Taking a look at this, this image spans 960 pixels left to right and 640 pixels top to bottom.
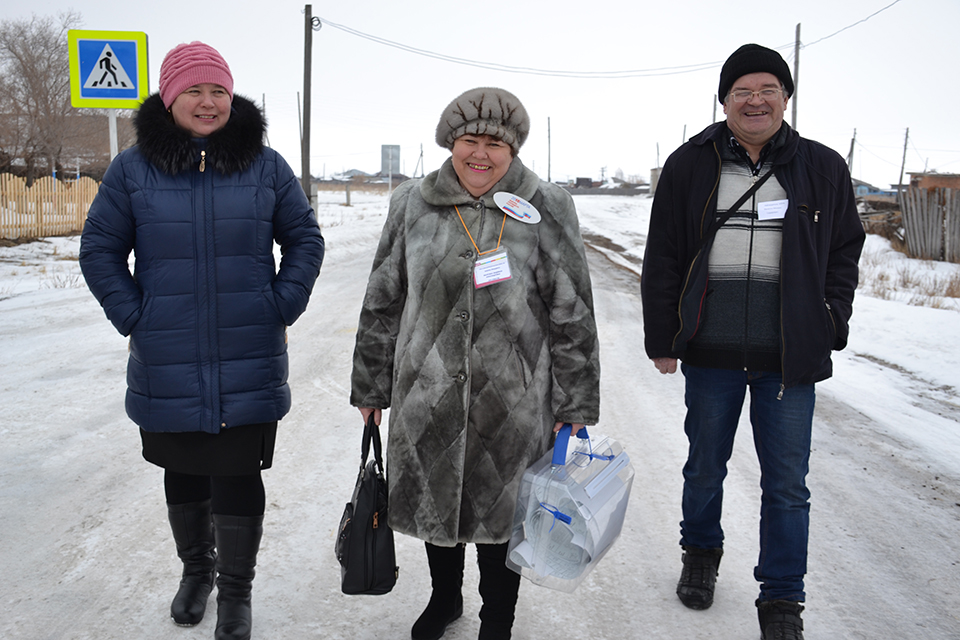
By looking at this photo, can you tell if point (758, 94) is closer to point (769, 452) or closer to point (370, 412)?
point (769, 452)

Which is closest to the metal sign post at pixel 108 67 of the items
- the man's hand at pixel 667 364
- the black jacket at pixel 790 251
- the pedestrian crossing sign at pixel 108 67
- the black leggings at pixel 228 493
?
the pedestrian crossing sign at pixel 108 67

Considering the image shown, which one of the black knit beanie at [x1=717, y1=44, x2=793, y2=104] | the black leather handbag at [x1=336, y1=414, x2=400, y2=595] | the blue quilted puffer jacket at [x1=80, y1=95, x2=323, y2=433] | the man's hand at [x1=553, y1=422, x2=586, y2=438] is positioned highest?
the black knit beanie at [x1=717, y1=44, x2=793, y2=104]

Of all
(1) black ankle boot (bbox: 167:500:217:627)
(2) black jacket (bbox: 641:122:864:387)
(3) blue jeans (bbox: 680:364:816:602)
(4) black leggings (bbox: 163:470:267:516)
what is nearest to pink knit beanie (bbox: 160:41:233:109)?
(4) black leggings (bbox: 163:470:267:516)

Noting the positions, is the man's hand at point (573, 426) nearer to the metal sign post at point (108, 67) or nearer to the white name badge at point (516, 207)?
the white name badge at point (516, 207)

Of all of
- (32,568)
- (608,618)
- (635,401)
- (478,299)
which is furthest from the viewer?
(635,401)

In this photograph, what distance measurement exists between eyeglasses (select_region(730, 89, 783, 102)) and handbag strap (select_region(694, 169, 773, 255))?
0.27 meters

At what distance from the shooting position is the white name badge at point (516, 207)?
2.43 metres

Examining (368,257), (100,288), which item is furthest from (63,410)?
(368,257)

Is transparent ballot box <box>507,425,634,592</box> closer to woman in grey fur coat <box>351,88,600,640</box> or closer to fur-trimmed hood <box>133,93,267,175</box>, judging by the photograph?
Result: woman in grey fur coat <box>351,88,600,640</box>

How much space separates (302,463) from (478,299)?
7.44ft

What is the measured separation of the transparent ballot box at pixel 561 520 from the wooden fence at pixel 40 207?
14787mm

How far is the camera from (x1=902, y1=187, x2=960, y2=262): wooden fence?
52.6 ft

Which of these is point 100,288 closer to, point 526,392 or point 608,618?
point 526,392

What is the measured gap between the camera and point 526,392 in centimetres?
249
